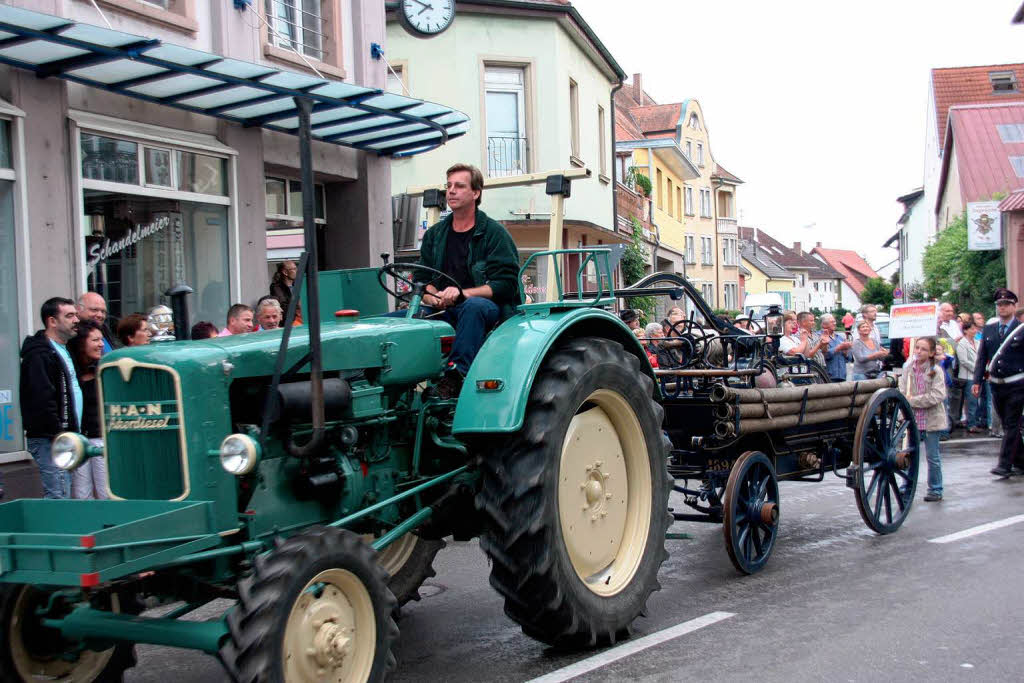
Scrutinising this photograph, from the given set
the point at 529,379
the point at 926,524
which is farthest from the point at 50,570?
the point at 926,524

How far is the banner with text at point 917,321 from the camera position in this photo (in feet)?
43.2

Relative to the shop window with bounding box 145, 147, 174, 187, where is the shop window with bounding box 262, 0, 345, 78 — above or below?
above

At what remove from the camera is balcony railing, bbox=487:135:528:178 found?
19.9 meters

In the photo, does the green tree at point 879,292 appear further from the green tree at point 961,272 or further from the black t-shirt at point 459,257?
the black t-shirt at point 459,257

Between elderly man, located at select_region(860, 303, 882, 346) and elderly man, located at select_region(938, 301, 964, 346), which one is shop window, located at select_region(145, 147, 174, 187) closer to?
elderly man, located at select_region(860, 303, 882, 346)

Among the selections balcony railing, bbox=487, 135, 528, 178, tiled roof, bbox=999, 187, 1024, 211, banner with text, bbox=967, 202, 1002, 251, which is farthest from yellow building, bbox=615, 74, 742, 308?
tiled roof, bbox=999, 187, 1024, 211

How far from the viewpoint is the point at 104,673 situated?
4164 millimetres

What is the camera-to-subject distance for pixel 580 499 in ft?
16.4

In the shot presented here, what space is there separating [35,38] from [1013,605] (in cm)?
760

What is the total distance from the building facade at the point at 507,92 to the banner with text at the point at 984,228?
15.9 meters

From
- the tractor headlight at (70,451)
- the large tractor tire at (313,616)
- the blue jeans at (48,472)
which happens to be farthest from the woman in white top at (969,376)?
the tractor headlight at (70,451)

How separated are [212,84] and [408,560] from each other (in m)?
5.85

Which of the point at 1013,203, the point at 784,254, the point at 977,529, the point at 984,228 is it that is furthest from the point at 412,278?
the point at 784,254

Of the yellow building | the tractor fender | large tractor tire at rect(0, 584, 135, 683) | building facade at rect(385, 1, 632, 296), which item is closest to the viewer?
large tractor tire at rect(0, 584, 135, 683)
